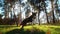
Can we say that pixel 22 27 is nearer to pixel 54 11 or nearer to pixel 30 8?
pixel 30 8

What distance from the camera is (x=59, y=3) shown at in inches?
207

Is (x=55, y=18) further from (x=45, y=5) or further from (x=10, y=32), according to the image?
(x=10, y=32)

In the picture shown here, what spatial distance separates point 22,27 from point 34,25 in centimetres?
35

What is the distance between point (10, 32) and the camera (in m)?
5.12

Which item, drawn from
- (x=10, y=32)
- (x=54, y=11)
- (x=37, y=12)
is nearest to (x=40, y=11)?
(x=37, y=12)

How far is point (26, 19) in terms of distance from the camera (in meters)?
5.17

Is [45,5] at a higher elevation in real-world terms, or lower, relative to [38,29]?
higher

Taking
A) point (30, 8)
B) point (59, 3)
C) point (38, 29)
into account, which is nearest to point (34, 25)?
point (38, 29)

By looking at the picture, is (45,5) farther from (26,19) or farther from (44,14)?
(26,19)

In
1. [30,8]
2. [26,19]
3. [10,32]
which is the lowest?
[10,32]

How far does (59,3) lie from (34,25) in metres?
0.97

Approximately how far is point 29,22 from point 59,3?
1.03 metres

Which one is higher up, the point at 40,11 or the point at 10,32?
the point at 40,11

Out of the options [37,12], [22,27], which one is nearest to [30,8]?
[37,12]
